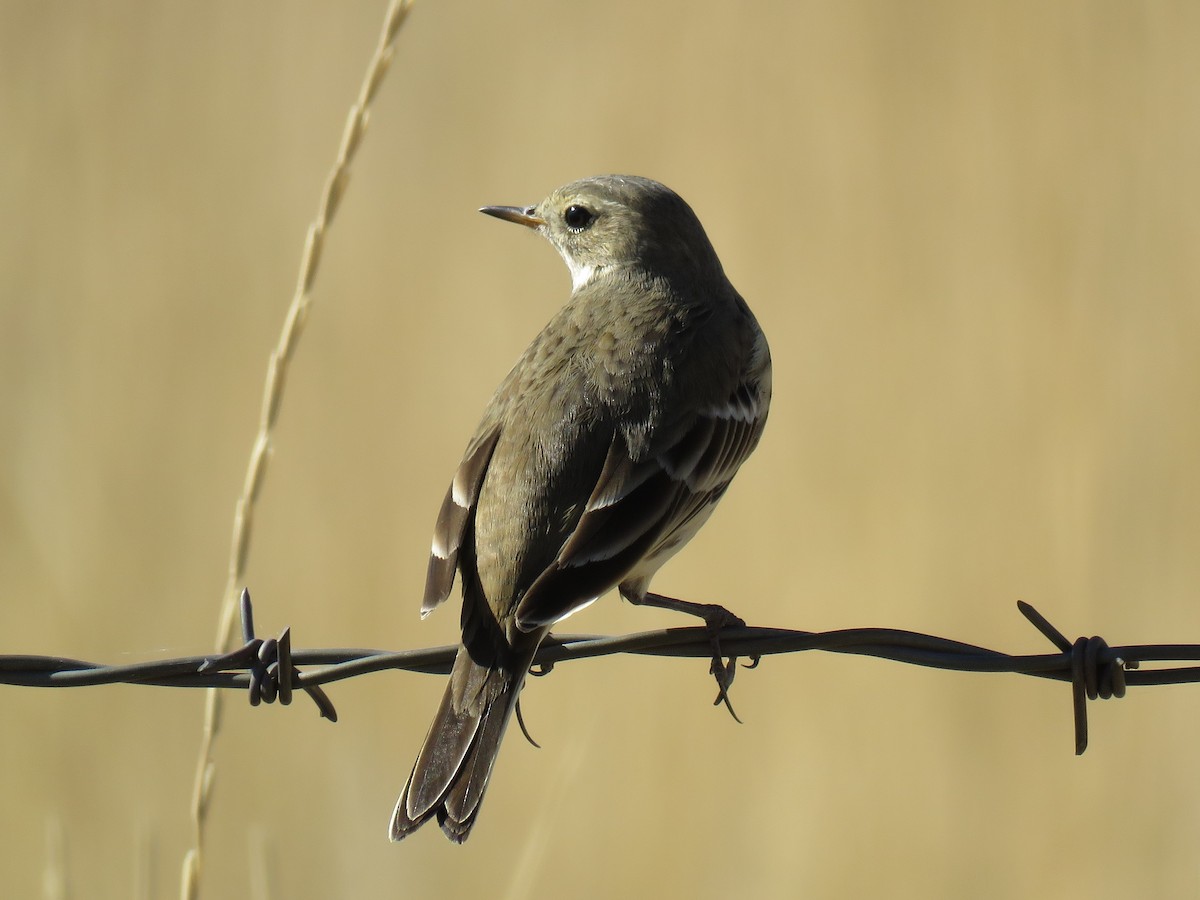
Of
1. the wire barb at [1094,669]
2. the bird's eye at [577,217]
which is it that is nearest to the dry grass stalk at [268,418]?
the bird's eye at [577,217]

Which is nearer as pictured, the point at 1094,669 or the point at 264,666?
the point at 1094,669

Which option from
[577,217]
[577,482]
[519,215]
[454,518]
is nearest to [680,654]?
[577,482]

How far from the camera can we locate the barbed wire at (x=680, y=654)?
134 inches

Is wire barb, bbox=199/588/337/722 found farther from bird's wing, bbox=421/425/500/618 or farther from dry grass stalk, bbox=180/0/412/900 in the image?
bird's wing, bbox=421/425/500/618

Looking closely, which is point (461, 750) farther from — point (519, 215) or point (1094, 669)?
point (519, 215)

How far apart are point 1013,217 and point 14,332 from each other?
6132 millimetres

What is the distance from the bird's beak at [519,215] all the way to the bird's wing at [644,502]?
1.53 metres

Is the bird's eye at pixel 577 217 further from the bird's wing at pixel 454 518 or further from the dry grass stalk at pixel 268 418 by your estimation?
the dry grass stalk at pixel 268 418

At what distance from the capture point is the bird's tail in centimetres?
365

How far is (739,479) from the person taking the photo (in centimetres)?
Answer: 863

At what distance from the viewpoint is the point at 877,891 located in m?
6.96

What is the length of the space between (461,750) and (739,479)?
5072 mm

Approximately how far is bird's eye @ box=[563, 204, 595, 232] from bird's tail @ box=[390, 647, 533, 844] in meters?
2.51

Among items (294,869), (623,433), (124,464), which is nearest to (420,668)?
(623,433)
